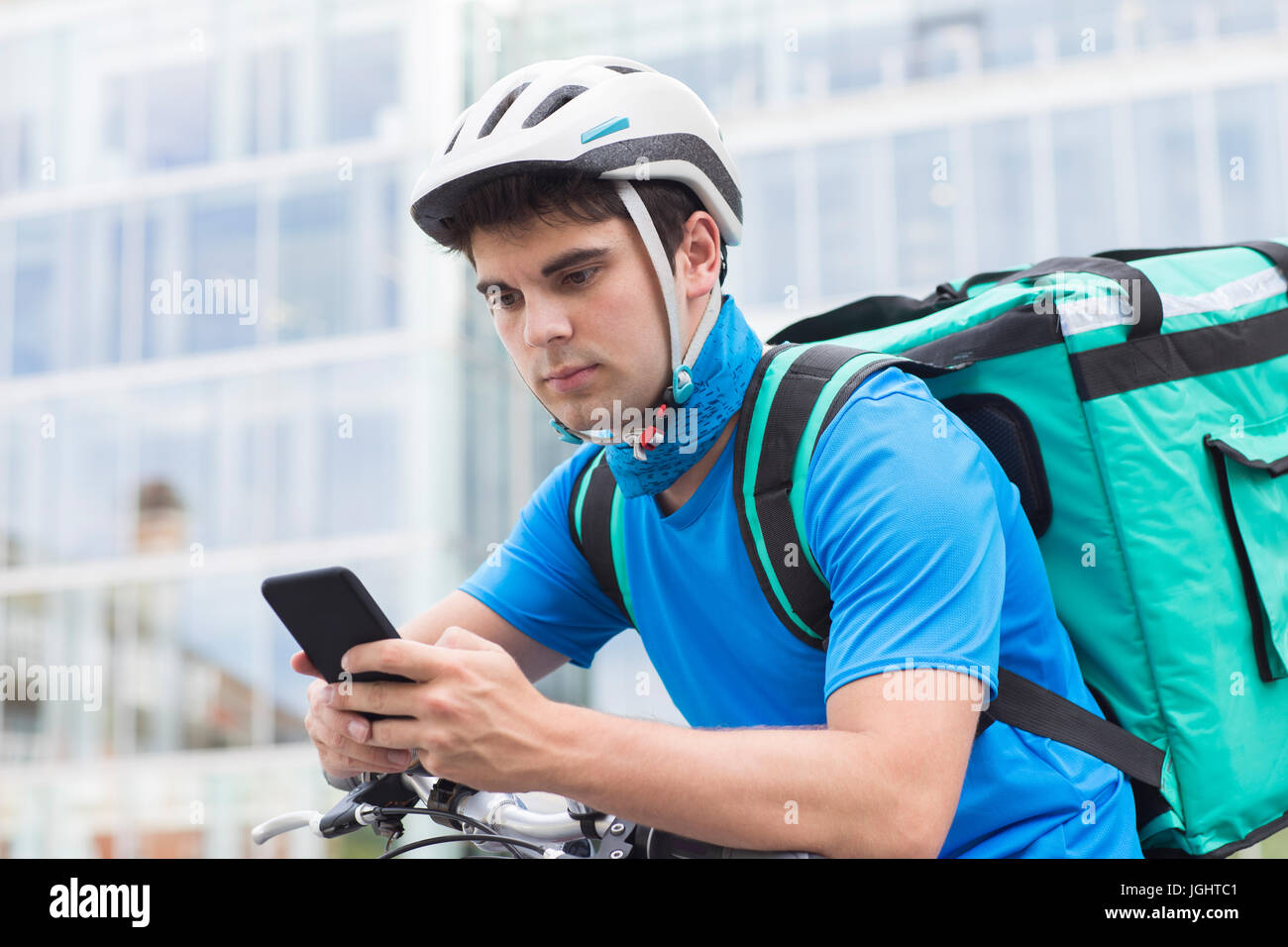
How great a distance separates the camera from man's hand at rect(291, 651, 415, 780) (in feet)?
6.56

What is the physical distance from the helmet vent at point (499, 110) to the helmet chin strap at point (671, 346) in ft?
0.88

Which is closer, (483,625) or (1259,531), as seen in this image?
(1259,531)

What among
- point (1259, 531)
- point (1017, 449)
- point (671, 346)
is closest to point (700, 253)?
point (671, 346)

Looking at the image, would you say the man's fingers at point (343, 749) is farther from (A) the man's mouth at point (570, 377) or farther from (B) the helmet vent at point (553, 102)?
(B) the helmet vent at point (553, 102)

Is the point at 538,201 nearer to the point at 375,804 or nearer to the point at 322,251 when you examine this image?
the point at 375,804

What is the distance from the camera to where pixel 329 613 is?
1875mm

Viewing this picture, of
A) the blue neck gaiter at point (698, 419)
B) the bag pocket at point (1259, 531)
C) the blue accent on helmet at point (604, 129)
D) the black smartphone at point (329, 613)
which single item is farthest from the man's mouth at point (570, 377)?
the bag pocket at point (1259, 531)

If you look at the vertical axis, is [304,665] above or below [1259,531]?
below

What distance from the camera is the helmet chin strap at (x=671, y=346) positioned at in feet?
8.53

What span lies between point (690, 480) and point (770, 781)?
811 millimetres

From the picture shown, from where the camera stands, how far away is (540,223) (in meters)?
2.54
